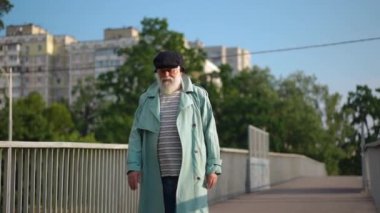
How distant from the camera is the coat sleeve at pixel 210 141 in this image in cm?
441

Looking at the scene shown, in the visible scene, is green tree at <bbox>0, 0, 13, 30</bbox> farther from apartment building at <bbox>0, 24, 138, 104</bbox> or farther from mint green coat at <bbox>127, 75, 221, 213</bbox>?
apartment building at <bbox>0, 24, 138, 104</bbox>

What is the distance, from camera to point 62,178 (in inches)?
263

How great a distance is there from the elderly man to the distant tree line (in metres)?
21.8

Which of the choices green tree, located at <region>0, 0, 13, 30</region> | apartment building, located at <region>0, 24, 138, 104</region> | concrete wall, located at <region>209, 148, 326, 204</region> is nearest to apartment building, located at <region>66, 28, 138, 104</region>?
apartment building, located at <region>0, 24, 138, 104</region>

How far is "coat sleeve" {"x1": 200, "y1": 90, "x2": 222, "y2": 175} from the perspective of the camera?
4.41 meters

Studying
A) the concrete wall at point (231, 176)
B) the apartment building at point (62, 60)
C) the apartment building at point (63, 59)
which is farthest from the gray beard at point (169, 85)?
the apartment building at point (62, 60)

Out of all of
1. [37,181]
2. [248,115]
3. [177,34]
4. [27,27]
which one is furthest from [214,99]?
[37,181]

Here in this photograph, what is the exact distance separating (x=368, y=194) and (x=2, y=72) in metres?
28.9

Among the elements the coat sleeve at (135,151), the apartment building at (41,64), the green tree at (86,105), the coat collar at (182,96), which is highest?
the apartment building at (41,64)

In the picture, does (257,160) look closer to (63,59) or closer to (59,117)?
(59,117)

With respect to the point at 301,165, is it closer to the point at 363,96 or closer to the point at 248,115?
the point at 363,96

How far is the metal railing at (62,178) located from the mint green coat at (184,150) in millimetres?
1829

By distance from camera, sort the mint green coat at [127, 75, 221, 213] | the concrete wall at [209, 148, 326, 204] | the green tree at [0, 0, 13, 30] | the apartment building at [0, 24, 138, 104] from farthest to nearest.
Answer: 1. the apartment building at [0, 24, 138, 104]
2. the green tree at [0, 0, 13, 30]
3. the concrete wall at [209, 148, 326, 204]
4. the mint green coat at [127, 75, 221, 213]

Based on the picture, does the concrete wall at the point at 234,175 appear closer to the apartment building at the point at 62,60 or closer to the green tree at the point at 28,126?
the green tree at the point at 28,126
